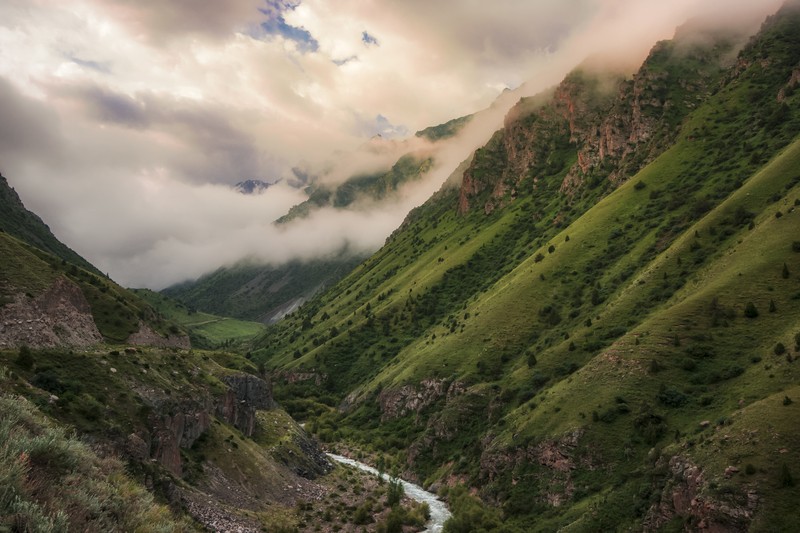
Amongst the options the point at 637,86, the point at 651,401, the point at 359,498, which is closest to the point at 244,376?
the point at 359,498

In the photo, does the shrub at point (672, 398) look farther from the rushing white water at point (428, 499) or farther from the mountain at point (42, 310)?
the mountain at point (42, 310)

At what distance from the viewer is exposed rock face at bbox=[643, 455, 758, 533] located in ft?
142

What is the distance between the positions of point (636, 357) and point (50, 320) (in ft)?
273

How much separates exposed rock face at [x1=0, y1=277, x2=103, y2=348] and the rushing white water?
5421cm

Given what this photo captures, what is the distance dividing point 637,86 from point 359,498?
19393 centimetres

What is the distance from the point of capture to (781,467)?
1738 inches

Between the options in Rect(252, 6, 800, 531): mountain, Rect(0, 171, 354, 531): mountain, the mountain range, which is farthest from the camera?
Rect(252, 6, 800, 531): mountain

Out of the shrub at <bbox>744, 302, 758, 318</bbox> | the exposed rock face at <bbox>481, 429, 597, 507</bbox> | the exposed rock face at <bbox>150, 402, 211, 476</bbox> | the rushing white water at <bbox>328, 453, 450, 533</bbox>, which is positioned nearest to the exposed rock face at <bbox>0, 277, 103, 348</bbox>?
the exposed rock face at <bbox>150, 402, 211, 476</bbox>

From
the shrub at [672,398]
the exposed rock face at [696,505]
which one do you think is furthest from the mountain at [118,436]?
the shrub at [672,398]

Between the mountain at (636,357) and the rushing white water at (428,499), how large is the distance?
2509 millimetres

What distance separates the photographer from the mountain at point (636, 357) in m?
52.7

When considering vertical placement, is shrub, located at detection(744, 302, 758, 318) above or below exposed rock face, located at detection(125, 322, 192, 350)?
below

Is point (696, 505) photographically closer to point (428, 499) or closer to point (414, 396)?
point (428, 499)

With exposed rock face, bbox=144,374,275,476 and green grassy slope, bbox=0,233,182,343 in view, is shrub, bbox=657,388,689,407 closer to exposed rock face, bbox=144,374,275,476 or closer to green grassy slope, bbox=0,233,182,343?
exposed rock face, bbox=144,374,275,476
